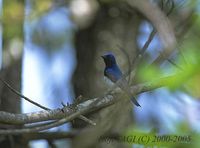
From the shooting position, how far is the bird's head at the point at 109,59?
6.02 m

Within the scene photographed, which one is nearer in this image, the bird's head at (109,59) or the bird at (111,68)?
the bird at (111,68)

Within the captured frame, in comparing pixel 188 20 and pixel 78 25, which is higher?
pixel 78 25

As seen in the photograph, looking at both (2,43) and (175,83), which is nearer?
(175,83)

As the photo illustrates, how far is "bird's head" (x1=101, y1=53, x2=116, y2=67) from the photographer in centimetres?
602

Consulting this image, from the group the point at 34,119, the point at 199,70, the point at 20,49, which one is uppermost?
the point at 20,49

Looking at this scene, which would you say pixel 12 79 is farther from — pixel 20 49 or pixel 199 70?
pixel 199 70

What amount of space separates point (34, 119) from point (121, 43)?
2267mm

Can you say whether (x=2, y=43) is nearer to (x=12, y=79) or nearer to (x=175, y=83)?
(x=12, y=79)

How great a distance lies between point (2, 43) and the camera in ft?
19.5

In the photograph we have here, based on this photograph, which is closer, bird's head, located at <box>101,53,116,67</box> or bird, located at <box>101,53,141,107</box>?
bird, located at <box>101,53,141,107</box>

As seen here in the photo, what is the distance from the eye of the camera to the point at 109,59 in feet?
20.0

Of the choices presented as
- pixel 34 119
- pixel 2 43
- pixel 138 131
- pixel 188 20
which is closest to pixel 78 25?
pixel 2 43

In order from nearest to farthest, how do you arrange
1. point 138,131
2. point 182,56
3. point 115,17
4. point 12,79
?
point 182,56, point 138,131, point 12,79, point 115,17

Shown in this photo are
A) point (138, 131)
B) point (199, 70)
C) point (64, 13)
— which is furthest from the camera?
point (64, 13)
